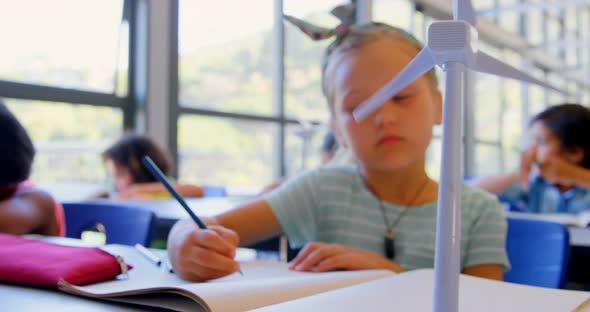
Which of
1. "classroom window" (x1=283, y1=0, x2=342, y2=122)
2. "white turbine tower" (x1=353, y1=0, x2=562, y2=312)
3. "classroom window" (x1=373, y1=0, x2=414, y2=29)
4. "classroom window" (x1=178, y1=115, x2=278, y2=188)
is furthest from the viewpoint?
"classroom window" (x1=373, y1=0, x2=414, y2=29)

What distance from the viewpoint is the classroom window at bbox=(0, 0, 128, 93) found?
3.11 metres

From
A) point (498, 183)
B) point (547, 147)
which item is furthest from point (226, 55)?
point (547, 147)

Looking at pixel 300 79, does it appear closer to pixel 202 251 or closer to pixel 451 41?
pixel 202 251

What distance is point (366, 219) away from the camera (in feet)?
3.78

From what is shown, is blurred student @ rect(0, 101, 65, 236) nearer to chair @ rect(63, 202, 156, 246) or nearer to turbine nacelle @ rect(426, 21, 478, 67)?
chair @ rect(63, 202, 156, 246)

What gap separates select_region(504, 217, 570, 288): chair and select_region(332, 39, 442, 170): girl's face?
36cm

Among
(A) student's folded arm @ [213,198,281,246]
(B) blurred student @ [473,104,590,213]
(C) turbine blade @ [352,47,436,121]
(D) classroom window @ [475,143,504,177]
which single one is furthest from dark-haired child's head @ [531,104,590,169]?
(D) classroom window @ [475,143,504,177]

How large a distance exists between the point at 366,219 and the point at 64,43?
2869 mm

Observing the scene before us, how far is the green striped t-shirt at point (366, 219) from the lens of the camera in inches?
41.9

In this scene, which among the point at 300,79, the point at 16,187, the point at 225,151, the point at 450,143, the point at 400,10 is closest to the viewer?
the point at 450,143

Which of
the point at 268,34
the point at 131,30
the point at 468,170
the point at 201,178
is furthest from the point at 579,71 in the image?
the point at 131,30

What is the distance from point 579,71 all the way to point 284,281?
1316 centimetres

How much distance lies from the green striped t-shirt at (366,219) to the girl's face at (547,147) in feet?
6.25

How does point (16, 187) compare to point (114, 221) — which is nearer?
point (16, 187)
